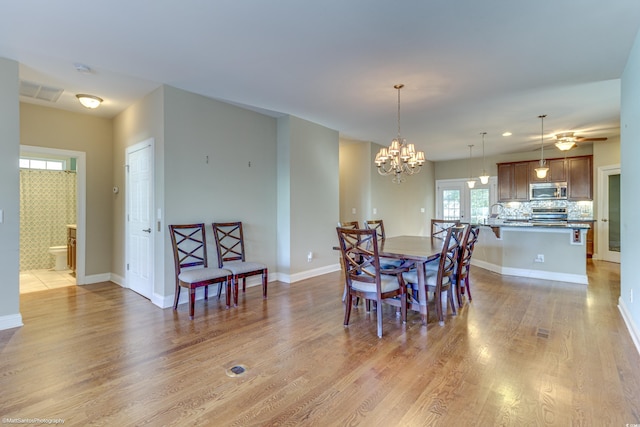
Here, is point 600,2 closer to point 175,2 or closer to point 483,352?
point 483,352

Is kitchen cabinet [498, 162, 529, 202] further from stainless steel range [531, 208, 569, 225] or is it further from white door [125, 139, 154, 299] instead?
white door [125, 139, 154, 299]

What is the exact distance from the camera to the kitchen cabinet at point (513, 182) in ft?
25.7

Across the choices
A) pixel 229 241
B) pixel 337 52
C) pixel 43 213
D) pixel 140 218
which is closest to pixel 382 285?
pixel 337 52

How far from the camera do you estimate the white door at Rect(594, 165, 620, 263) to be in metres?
6.60

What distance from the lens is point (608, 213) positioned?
264 inches

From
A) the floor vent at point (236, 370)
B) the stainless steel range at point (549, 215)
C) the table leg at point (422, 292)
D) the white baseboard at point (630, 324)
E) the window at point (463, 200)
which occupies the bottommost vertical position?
the floor vent at point (236, 370)

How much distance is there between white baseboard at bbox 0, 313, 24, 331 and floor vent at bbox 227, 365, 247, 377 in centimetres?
245

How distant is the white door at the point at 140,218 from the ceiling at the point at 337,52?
31.7 inches

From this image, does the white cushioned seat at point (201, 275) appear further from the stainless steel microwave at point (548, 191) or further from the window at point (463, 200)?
the stainless steel microwave at point (548, 191)

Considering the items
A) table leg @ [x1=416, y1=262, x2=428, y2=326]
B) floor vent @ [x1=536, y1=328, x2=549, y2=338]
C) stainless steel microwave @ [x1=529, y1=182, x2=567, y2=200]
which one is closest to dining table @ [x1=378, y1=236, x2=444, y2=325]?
table leg @ [x1=416, y1=262, x2=428, y2=326]

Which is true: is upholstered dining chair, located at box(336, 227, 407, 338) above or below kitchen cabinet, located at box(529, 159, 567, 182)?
below

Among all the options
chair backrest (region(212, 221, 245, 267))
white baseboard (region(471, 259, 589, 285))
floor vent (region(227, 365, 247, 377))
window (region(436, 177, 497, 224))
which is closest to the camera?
floor vent (region(227, 365, 247, 377))

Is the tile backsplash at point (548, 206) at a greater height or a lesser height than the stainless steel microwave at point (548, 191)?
lesser

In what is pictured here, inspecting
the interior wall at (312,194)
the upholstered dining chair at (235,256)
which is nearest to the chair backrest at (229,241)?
the upholstered dining chair at (235,256)
